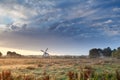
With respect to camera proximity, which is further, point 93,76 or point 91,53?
point 91,53

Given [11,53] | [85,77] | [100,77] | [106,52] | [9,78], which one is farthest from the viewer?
[11,53]

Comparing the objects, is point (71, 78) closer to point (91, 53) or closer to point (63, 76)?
point (63, 76)

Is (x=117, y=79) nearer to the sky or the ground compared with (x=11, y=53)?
nearer to the ground

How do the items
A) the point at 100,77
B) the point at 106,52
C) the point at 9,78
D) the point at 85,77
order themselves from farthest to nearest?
the point at 106,52
the point at 100,77
the point at 85,77
the point at 9,78

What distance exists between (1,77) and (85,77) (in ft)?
26.9

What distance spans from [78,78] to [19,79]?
6219 mm

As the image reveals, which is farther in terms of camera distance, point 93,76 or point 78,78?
point 93,76

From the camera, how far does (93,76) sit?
111ft

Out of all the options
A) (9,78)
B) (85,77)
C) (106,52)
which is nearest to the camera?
(9,78)

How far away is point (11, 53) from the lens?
519 feet

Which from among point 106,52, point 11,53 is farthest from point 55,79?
point 11,53

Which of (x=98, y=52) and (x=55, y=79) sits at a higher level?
(x=98, y=52)

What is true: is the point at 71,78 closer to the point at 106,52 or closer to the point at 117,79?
the point at 117,79

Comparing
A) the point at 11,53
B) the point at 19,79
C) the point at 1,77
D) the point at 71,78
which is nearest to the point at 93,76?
the point at 71,78
